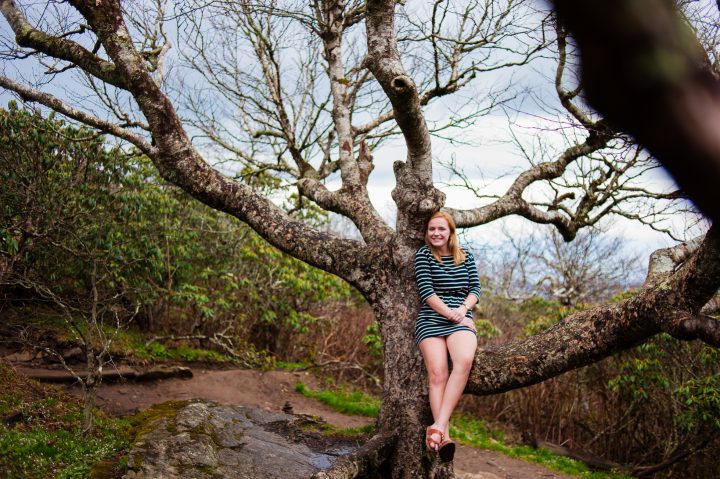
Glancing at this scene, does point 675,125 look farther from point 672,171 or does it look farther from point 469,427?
point 469,427

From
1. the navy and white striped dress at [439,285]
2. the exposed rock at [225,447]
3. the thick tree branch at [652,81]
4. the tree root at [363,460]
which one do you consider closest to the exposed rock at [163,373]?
A: the exposed rock at [225,447]

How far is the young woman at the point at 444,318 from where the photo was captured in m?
3.83

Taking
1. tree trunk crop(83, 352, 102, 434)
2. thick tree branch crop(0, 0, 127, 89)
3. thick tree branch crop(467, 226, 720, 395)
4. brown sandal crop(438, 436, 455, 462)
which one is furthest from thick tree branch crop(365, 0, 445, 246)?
tree trunk crop(83, 352, 102, 434)

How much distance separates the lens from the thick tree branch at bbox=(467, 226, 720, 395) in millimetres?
2957

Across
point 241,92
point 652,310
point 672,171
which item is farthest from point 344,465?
point 241,92

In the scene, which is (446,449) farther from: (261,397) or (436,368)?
(261,397)

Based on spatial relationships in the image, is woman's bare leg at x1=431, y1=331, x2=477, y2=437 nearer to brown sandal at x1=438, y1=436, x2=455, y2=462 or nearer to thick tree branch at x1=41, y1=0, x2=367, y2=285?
brown sandal at x1=438, y1=436, x2=455, y2=462

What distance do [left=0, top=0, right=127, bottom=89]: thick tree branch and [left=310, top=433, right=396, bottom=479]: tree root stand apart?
371 centimetres

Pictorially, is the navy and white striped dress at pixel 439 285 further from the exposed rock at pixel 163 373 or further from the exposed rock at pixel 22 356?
the exposed rock at pixel 22 356

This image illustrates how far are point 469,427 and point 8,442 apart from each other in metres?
7.28

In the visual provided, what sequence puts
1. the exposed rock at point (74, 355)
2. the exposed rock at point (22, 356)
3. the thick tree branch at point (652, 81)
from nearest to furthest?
the thick tree branch at point (652, 81) → the exposed rock at point (22, 356) → the exposed rock at point (74, 355)

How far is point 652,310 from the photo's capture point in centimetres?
333

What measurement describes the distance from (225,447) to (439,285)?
2.24 metres

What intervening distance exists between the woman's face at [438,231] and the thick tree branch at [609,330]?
0.97m
